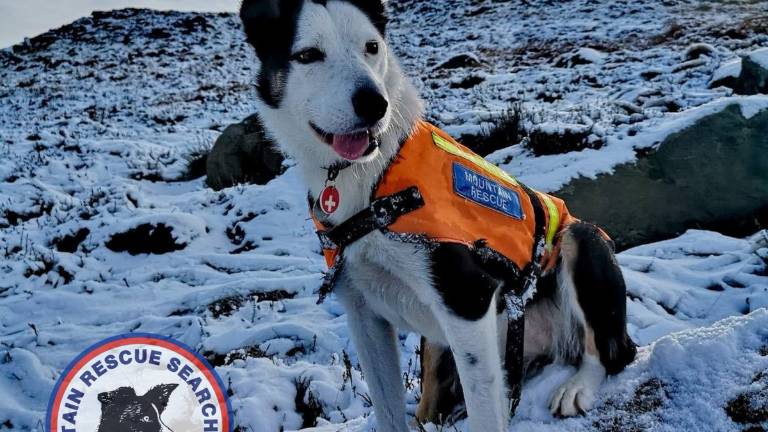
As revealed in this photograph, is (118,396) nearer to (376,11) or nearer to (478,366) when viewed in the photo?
(478,366)

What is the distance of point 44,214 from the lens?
7574 millimetres

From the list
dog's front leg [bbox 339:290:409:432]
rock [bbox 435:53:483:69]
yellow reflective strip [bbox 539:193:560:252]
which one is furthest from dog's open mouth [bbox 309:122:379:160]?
rock [bbox 435:53:483:69]

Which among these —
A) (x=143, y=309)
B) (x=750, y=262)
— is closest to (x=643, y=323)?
(x=750, y=262)

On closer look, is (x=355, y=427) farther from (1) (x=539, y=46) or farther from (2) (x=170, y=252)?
(1) (x=539, y=46)

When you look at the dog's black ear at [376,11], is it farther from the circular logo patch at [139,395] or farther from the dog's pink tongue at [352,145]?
the circular logo patch at [139,395]

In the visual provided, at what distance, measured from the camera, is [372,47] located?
8.14ft

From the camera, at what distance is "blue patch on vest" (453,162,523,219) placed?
92.4 inches

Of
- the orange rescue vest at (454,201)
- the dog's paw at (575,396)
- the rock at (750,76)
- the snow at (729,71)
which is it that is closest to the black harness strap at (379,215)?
the orange rescue vest at (454,201)

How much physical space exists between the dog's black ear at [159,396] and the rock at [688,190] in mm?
4218

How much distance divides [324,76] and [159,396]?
83.6 inches

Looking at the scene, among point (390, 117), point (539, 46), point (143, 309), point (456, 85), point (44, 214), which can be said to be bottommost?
point (539, 46)

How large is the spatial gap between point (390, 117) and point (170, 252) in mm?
4956

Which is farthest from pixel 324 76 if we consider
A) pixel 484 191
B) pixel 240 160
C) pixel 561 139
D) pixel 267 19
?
pixel 240 160

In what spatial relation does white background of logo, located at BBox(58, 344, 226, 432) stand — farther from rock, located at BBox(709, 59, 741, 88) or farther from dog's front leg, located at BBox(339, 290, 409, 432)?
rock, located at BBox(709, 59, 741, 88)
